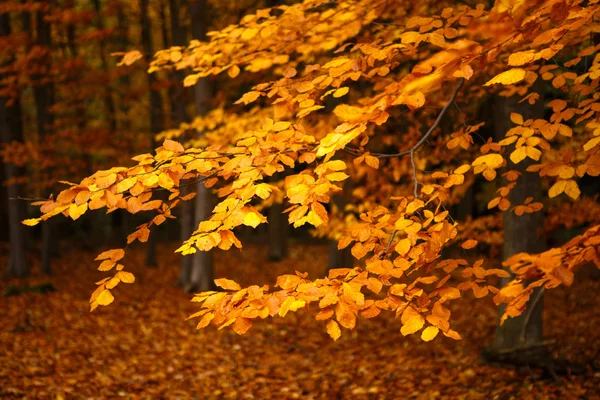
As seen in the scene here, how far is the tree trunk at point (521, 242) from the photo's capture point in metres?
5.92

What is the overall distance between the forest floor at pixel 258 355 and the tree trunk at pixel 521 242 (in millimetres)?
210

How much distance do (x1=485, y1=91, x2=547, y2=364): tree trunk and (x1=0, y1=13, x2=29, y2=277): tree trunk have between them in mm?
9392

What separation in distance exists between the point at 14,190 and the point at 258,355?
7298mm

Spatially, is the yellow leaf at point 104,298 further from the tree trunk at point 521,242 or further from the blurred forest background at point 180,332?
the tree trunk at point 521,242

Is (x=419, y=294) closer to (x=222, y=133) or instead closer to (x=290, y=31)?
(x=290, y=31)

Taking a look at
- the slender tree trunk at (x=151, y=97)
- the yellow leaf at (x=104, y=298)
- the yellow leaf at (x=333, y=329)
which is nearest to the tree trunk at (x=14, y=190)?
the slender tree trunk at (x=151, y=97)

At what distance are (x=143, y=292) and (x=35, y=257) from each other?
526 cm

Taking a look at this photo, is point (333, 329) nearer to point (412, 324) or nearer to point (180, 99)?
point (412, 324)

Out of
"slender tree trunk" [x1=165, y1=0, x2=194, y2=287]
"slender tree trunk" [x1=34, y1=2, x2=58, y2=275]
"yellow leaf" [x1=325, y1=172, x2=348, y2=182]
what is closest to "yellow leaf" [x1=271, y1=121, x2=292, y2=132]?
"yellow leaf" [x1=325, y1=172, x2=348, y2=182]

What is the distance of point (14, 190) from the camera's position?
37.8 feet

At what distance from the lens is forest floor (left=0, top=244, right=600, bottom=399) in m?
5.95

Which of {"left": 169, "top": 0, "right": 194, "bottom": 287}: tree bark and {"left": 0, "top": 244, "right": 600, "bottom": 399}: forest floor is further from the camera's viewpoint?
{"left": 169, "top": 0, "right": 194, "bottom": 287}: tree bark

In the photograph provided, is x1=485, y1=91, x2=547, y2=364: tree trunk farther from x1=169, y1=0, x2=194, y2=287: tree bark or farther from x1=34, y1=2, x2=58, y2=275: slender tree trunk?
x1=34, y1=2, x2=58, y2=275: slender tree trunk

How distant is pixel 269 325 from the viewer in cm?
907
